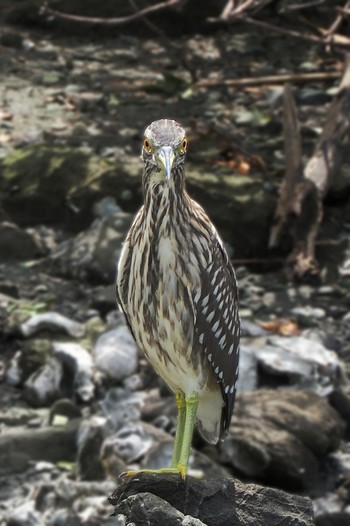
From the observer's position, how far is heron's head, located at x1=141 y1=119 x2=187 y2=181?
17.3 feet

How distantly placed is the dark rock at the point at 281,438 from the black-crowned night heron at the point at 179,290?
233 cm

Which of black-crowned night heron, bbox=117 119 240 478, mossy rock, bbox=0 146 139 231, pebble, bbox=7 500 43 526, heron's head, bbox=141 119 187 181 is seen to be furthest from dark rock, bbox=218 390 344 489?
heron's head, bbox=141 119 187 181

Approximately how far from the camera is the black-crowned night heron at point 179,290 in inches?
219

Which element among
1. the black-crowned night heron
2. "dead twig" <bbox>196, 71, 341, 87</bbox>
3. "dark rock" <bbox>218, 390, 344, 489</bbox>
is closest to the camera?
the black-crowned night heron

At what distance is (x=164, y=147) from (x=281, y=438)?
3.75 metres

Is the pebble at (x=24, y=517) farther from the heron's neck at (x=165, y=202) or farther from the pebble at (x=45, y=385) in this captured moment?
the heron's neck at (x=165, y=202)

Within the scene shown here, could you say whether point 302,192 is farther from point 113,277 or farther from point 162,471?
point 162,471

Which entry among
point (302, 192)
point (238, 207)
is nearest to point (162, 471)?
point (302, 192)

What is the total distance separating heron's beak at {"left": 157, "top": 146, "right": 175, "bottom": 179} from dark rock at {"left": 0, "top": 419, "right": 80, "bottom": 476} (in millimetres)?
3935

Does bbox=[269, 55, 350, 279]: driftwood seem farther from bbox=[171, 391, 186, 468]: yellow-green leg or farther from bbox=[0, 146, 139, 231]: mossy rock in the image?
bbox=[171, 391, 186, 468]: yellow-green leg

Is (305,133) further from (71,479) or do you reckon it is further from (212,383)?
(212,383)

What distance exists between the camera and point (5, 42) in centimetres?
1505

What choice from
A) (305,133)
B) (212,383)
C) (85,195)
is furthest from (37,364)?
(305,133)

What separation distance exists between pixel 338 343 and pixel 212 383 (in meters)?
3.94
